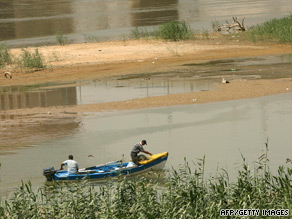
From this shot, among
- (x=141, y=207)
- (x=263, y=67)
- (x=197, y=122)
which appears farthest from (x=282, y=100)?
(x=141, y=207)

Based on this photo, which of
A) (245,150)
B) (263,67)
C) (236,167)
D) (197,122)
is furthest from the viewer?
(263,67)

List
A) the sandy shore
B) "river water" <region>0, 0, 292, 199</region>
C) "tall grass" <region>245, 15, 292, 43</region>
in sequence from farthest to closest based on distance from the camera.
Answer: "tall grass" <region>245, 15, 292, 43</region>, the sandy shore, "river water" <region>0, 0, 292, 199</region>

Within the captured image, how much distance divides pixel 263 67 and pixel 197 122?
10.7 m

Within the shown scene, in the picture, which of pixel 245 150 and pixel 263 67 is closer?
pixel 245 150

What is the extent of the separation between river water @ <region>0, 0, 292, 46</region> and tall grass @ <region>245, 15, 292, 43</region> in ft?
24.9

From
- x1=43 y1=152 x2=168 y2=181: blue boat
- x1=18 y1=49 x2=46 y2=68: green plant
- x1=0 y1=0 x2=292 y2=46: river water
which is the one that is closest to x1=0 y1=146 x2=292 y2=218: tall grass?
x1=43 y1=152 x2=168 y2=181: blue boat

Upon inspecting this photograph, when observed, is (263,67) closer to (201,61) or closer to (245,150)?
(201,61)

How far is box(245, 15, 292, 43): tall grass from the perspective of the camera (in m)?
39.4

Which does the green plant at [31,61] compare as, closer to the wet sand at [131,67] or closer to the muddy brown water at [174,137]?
the wet sand at [131,67]

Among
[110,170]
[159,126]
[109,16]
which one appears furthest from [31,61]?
[109,16]

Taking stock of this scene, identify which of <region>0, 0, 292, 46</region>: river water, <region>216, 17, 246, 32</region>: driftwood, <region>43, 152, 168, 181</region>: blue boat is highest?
<region>0, 0, 292, 46</region>: river water

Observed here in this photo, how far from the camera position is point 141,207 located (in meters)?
12.1

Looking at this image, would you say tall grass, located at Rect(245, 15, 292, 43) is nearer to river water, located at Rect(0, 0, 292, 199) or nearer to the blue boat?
river water, located at Rect(0, 0, 292, 199)

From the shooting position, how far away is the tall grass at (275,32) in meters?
39.4
